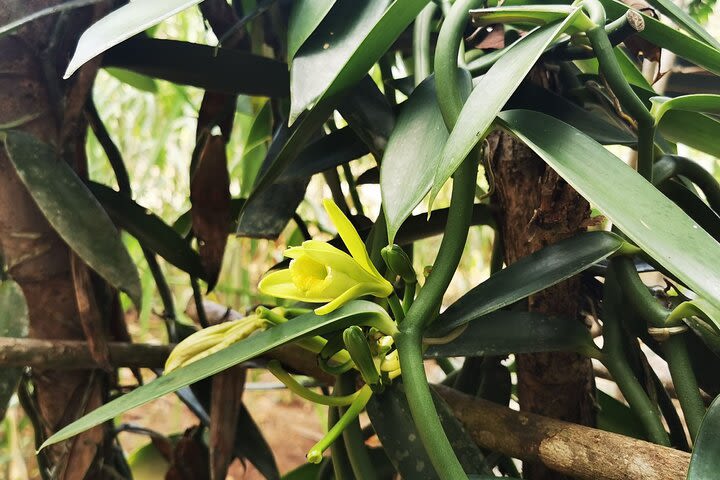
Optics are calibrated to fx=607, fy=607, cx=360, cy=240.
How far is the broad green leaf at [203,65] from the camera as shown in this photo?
0.52 meters

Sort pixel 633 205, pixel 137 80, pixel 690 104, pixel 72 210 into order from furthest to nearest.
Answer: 1. pixel 137 80
2. pixel 72 210
3. pixel 690 104
4. pixel 633 205

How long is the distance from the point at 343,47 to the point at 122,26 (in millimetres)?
127

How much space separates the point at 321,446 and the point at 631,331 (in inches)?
9.2

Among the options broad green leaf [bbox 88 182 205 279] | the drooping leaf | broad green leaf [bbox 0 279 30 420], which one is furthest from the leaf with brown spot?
the drooping leaf

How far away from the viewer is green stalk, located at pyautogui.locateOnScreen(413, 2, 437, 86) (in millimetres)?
420

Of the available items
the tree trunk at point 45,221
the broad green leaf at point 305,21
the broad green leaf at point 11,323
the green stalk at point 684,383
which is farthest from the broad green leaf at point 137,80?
the green stalk at point 684,383

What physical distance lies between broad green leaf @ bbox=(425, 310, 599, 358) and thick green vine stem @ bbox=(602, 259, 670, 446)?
12 millimetres

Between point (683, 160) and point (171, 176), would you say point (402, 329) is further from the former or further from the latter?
point (171, 176)

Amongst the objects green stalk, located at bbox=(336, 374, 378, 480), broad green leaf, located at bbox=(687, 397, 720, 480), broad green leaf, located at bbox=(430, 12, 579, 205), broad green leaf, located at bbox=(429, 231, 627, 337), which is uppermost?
broad green leaf, located at bbox=(430, 12, 579, 205)

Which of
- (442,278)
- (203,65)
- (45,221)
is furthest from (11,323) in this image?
(442,278)

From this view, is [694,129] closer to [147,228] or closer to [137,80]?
[147,228]

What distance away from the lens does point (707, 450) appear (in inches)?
10.9

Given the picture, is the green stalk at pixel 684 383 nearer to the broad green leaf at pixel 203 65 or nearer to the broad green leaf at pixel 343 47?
the broad green leaf at pixel 343 47

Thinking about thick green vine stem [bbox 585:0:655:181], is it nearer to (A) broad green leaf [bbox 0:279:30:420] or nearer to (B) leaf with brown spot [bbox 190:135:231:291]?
(B) leaf with brown spot [bbox 190:135:231:291]
